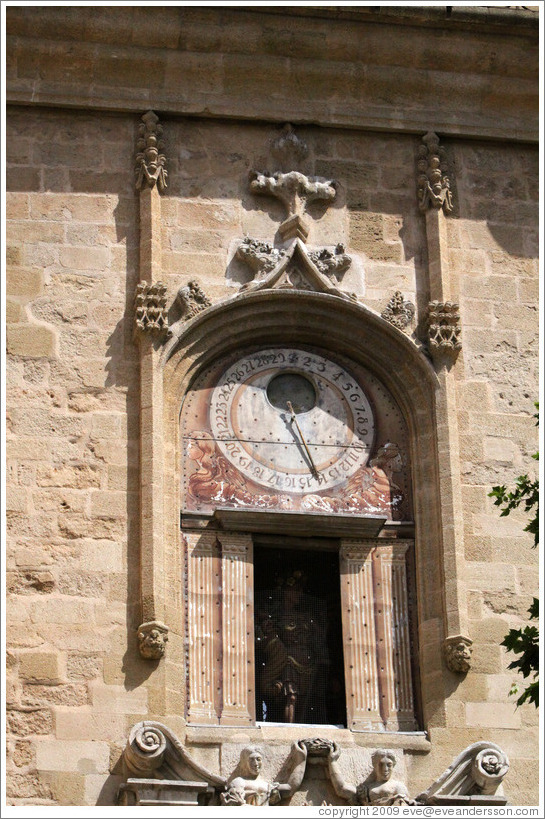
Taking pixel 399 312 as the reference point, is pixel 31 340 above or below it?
below

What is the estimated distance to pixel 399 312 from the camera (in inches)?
723

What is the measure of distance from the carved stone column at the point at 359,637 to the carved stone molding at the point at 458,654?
0.55m

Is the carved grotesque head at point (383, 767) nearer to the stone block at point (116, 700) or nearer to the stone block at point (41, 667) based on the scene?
the stone block at point (116, 700)

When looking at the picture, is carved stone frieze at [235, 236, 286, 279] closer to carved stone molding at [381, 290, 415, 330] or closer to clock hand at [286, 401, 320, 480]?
carved stone molding at [381, 290, 415, 330]

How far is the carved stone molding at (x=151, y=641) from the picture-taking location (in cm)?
1670

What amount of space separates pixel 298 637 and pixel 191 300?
2584 mm

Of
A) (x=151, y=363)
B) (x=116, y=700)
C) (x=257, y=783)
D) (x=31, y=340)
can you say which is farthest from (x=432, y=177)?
Answer: (x=257, y=783)

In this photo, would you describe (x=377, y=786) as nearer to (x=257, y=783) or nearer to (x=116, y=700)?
(x=257, y=783)

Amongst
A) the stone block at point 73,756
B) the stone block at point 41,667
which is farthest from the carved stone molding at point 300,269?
the stone block at point 73,756

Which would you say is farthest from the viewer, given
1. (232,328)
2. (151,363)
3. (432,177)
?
(432,177)

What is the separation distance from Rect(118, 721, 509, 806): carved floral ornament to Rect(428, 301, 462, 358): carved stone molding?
3110 mm

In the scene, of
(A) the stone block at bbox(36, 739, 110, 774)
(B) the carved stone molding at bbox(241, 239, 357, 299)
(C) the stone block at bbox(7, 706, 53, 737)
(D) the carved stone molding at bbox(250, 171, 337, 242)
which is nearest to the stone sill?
(A) the stone block at bbox(36, 739, 110, 774)

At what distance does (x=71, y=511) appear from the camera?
56.3 ft

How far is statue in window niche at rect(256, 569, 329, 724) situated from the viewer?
17188mm
